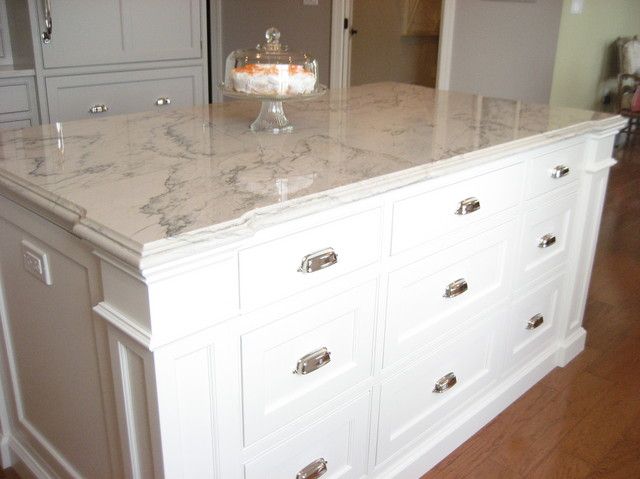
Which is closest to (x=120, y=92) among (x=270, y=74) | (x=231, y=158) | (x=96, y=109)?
(x=96, y=109)

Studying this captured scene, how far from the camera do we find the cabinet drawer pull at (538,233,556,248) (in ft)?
6.77

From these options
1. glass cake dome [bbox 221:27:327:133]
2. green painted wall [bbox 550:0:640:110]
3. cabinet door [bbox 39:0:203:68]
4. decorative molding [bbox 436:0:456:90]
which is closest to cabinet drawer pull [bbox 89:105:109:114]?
cabinet door [bbox 39:0:203:68]

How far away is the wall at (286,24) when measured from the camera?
5.10 metres

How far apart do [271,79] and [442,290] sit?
693mm

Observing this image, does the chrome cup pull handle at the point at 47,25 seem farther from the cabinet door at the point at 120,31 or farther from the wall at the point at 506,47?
the wall at the point at 506,47

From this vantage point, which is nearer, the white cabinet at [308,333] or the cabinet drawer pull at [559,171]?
the white cabinet at [308,333]

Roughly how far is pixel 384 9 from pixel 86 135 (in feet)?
14.6

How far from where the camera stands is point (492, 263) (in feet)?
6.14

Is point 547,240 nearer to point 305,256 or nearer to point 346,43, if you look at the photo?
point 305,256

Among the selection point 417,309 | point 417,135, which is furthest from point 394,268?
point 417,135

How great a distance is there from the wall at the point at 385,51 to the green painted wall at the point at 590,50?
118 cm

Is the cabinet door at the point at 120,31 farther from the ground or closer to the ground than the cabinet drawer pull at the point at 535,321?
farther from the ground

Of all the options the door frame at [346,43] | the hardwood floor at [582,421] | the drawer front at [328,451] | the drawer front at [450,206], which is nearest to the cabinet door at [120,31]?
the door frame at [346,43]

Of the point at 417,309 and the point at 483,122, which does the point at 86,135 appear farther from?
the point at 483,122
